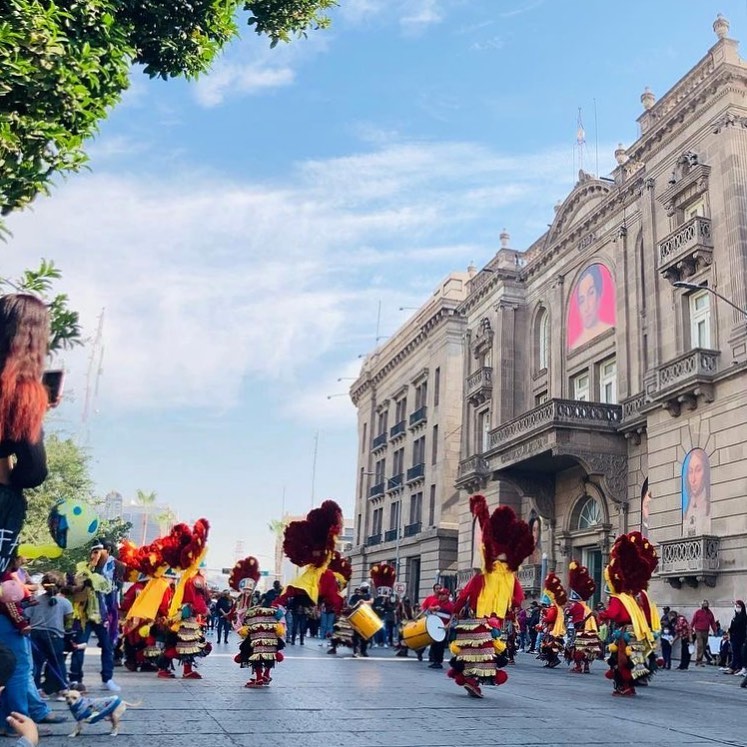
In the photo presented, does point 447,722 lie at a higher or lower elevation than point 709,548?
lower

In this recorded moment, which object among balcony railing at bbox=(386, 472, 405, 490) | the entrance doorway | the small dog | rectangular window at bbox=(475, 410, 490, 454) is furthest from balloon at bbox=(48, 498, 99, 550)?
balcony railing at bbox=(386, 472, 405, 490)

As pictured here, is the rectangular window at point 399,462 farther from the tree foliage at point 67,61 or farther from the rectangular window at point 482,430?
the tree foliage at point 67,61

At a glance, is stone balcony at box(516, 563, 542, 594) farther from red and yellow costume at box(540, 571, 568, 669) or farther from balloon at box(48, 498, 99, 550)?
balloon at box(48, 498, 99, 550)

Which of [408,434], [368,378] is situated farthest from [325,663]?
[368,378]

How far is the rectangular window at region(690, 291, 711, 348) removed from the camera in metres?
23.5

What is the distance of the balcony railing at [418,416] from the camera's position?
47375 millimetres

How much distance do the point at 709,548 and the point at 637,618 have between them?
9.96 meters

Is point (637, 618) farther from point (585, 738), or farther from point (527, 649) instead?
point (527, 649)

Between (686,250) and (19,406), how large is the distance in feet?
73.6

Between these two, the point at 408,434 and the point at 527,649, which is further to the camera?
the point at 408,434

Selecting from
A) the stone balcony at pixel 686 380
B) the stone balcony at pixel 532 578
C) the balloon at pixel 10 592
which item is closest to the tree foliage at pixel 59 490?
the stone balcony at pixel 532 578

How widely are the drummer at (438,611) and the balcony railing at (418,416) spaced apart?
2869cm

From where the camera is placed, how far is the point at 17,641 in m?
5.32

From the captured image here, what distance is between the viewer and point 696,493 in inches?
882
